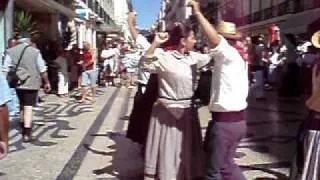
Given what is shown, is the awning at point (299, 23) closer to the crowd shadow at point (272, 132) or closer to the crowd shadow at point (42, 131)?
the crowd shadow at point (272, 132)

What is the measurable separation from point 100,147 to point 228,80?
3.92 meters

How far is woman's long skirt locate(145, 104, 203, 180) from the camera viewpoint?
5164 mm

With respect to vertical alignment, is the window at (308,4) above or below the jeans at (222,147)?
above

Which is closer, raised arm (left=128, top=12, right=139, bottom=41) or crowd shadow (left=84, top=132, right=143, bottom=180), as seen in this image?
raised arm (left=128, top=12, right=139, bottom=41)

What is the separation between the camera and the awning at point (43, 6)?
19975 millimetres

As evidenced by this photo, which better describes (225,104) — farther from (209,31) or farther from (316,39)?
(316,39)

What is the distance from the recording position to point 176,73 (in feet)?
16.6

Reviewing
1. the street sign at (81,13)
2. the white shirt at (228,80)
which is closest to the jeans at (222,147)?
the white shirt at (228,80)

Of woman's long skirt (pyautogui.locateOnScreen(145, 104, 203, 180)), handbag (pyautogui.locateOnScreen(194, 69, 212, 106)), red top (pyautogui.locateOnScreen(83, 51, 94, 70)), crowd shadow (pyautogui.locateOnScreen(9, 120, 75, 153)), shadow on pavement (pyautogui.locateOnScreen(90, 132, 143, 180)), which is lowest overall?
shadow on pavement (pyautogui.locateOnScreen(90, 132, 143, 180))

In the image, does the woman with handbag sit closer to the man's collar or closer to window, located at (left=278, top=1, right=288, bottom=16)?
the man's collar

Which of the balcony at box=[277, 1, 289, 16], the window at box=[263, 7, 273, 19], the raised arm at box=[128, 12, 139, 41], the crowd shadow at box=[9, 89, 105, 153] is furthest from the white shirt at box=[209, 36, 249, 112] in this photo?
the window at box=[263, 7, 273, 19]

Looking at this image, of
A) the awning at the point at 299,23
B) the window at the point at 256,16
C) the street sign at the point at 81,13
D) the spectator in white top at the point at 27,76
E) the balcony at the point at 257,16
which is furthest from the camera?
the window at the point at 256,16

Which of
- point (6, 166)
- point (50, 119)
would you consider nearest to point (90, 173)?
point (6, 166)

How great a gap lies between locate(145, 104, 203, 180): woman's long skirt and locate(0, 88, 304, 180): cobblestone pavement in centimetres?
105
